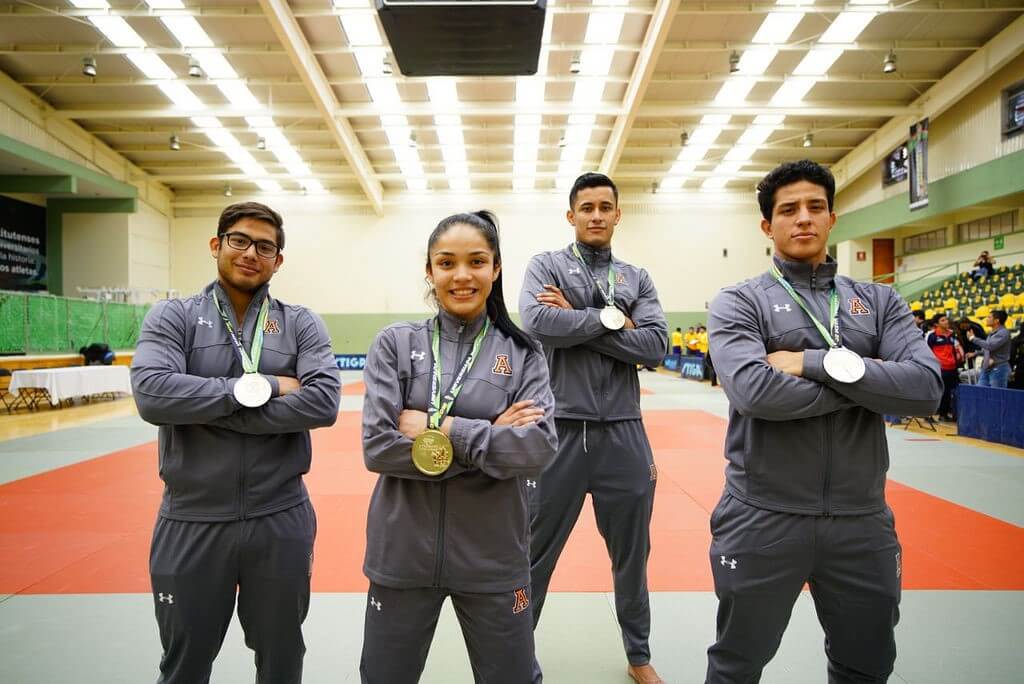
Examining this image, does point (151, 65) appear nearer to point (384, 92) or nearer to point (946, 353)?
point (384, 92)

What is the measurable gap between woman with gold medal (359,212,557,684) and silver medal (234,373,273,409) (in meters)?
0.49

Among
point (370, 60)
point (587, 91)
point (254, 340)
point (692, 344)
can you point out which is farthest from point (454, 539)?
point (692, 344)

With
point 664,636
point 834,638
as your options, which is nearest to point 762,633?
point 834,638

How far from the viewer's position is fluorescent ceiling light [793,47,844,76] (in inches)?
747

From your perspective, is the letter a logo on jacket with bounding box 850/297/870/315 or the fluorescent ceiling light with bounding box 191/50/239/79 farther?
the fluorescent ceiling light with bounding box 191/50/239/79

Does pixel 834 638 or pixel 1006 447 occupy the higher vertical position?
pixel 834 638

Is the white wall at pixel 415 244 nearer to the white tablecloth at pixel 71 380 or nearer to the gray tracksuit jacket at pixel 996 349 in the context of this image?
the white tablecloth at pixel 71 380

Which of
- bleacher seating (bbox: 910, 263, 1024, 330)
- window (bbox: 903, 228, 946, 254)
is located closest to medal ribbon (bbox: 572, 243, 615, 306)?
bleacher seating (bbox: 910, 263, 1024, 330)

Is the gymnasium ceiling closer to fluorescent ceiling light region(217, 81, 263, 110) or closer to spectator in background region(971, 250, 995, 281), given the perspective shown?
fluorescent ceiling light region(217, 81, 263, 110)

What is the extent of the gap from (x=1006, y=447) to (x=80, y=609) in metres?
12.1

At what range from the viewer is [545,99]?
876 inches

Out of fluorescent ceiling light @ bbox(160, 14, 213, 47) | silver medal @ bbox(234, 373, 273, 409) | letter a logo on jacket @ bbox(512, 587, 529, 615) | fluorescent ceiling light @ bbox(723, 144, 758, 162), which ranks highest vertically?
fluorescent ceiling light @ bbox(160, 14, 213, 47)

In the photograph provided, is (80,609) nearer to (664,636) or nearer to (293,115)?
(664,636)

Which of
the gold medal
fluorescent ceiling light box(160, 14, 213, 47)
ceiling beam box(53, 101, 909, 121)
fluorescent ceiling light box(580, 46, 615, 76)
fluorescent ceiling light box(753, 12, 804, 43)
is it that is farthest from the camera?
ceiling beam box(53, 101, 909, 121)
